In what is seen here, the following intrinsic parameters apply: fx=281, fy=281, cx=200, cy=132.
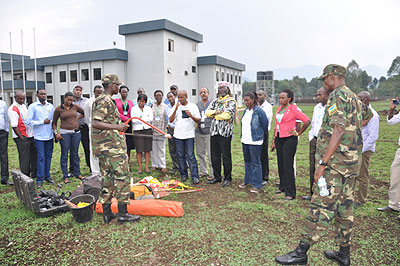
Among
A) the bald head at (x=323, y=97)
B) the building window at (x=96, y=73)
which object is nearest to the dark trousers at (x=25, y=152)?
the bald head at (x=323, y=97)

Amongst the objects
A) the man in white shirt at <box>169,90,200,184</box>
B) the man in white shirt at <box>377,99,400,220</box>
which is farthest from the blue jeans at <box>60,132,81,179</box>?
the man in white shirt at <box>377,99,400,220</box>

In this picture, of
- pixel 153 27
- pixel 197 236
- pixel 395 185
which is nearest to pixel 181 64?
pixel 153 27

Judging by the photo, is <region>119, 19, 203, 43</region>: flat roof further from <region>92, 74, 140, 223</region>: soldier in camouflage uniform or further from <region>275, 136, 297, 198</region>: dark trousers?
<region>92, 74, 140, 223</region>: soldier in camouflage uniform

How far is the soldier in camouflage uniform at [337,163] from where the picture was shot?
3018 mm

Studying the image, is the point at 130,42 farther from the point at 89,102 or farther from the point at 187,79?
the point at 89,102

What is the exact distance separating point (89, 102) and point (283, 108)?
4456 mm

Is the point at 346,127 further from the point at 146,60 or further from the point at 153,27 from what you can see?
the point at 146,60

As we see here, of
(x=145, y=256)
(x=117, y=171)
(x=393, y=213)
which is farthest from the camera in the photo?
(x=393, y=213)

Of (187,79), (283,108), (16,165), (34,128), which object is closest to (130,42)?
(187,79)

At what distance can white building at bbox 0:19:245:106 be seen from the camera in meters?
27.5

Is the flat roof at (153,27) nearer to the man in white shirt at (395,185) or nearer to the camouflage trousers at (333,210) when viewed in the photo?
the man in white shirt at (395,185)

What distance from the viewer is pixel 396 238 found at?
12.8 ft

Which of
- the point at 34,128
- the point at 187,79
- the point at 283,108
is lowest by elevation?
the point at 34,128

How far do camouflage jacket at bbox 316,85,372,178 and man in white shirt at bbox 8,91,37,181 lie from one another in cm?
631
